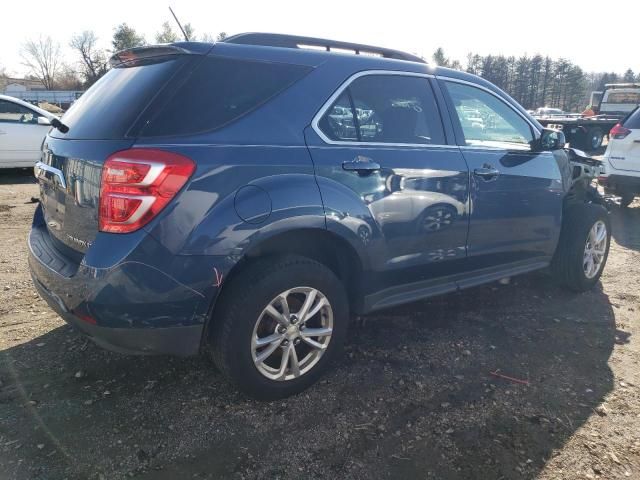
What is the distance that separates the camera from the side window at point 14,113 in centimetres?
927

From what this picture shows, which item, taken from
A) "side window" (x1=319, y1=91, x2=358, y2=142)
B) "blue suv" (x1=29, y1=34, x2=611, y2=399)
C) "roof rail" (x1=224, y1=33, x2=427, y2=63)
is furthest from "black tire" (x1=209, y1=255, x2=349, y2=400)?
"roof rail" (x1=224, y1=33, x2=427, y2=63)

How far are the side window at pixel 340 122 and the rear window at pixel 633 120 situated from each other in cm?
677

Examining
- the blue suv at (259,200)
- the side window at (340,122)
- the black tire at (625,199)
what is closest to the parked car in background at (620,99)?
the black tire at (625,199)

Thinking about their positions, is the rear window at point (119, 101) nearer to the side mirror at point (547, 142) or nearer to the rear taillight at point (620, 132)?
the side mirror at point (547, 142)

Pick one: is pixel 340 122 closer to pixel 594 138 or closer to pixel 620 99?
pixel 594 138

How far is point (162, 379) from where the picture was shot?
2928 millimetres

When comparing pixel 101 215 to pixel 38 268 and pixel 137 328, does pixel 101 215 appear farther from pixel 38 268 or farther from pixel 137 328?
pixel 38 268

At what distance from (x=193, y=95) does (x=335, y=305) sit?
Result: 133cm

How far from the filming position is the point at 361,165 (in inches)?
108

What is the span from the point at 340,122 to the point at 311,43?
2.09 ft

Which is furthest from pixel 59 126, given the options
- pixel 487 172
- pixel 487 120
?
pixel 487 120

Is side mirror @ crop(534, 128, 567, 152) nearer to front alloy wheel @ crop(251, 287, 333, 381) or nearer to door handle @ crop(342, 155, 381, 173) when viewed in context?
door handle @ crop(342, 155, 381, 173)

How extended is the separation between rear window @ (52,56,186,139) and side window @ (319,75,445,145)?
86 centimetres

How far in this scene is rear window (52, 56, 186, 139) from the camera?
234cm
